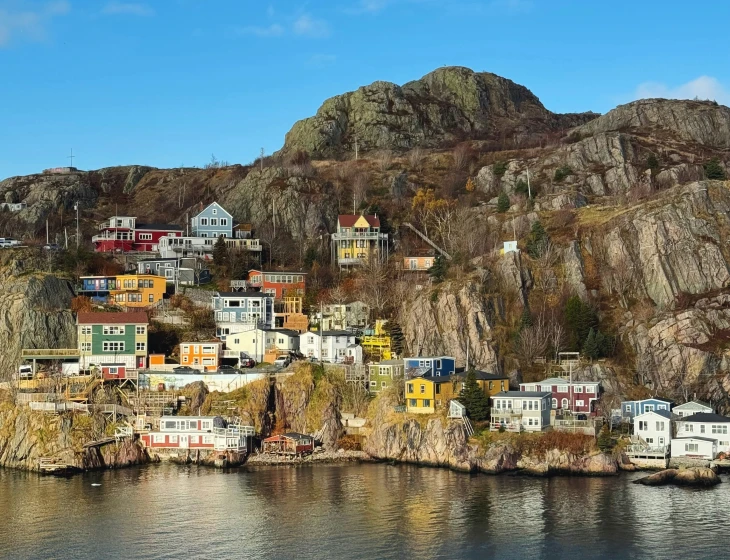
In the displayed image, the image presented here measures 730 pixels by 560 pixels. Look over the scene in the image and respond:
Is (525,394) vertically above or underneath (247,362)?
underneath

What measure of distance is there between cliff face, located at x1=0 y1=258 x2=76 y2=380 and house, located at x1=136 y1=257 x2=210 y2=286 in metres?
14.2

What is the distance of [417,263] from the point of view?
125375mm

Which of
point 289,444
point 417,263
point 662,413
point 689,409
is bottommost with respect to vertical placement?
point 289,444

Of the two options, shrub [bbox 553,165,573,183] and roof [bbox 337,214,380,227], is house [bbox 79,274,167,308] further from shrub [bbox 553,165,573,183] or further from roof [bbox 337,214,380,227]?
shrub [bbox 553,165,573,183]

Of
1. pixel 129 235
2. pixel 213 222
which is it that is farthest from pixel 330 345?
pixel 129 235

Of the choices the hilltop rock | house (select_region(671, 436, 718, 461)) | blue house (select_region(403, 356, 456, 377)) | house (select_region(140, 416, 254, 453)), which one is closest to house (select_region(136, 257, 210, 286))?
house (select_region(140, 416, 254, 453))

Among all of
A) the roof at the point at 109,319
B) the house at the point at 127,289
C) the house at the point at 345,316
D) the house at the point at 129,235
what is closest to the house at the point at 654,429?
the house at the point at 345,316

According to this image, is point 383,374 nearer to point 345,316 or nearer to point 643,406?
point 345,316

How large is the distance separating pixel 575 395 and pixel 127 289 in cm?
5112

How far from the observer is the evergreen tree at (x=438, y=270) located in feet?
367

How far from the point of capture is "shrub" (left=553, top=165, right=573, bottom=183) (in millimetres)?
140875

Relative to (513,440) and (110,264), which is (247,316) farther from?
(513,440)

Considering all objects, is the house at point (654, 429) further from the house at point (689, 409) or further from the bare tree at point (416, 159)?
the bare tree at point (416, 159)

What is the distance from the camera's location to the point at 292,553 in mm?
59969
